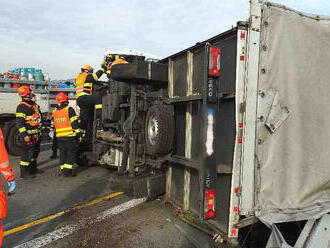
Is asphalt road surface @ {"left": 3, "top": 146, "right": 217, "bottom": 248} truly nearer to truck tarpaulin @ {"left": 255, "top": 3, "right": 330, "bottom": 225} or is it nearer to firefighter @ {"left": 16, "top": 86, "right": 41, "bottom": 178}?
firefighter @ {"left": 16, "top": 86, "right": 41, "bottom": 178}

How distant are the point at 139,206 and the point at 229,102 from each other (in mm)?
2391

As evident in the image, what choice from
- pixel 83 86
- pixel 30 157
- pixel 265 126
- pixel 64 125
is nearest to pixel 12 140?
pixel 30 157

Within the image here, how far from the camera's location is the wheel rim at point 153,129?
389 cm

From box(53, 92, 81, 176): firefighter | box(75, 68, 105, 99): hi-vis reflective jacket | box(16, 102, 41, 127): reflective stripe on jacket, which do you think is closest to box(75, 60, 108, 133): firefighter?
box(75, 68, 105, 99): hi-vis reflective jacket

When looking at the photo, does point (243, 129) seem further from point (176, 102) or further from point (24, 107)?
point (24, 107)

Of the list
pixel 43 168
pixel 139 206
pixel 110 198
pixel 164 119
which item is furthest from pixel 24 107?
pixel 164 119

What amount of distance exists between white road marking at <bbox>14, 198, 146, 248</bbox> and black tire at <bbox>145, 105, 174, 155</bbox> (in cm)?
114

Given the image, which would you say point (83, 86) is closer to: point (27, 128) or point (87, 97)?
point (87, 97)

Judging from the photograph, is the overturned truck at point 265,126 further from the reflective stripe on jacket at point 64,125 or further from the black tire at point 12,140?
the black tire at point 12,140

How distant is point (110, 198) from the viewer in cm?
501

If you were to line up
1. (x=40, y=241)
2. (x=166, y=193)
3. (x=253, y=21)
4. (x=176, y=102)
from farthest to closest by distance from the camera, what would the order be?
1. (x=166, y=193)
2. (x=176, y=102)
3. (x=40, y=241)
4. (x=253, y=21)

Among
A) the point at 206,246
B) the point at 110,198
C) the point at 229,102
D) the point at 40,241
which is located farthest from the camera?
the point at 110,198

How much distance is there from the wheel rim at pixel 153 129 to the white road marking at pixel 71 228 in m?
1.22

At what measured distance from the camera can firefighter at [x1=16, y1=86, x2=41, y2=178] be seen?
633 cm
